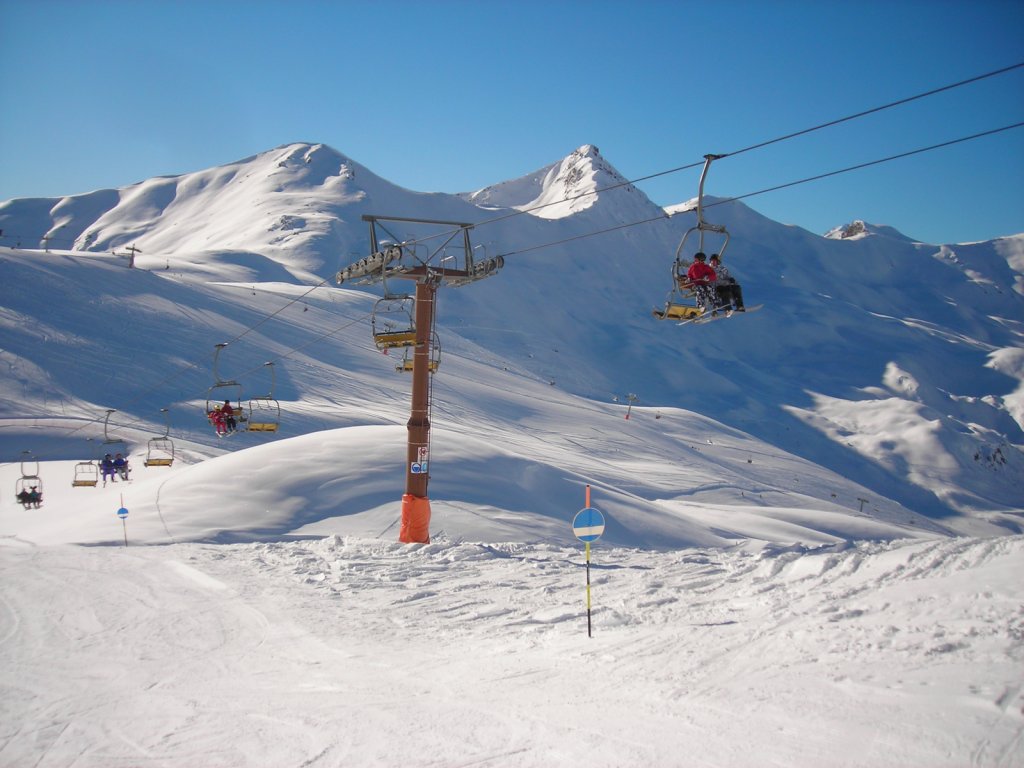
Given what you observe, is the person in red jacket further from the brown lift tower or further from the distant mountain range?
the distant mountain range

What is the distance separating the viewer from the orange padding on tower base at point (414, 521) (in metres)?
18.9

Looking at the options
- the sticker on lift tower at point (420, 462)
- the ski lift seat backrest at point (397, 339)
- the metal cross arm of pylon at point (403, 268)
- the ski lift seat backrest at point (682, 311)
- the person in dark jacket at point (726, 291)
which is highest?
the metal cross arm of pylon at point (403, 268)

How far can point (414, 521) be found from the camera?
18.9 meters

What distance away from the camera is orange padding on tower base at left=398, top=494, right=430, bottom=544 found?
18.9 m

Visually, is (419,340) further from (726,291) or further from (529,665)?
(529,665)

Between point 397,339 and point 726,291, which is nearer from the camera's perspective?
point 726,291

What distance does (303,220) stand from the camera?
136 metres

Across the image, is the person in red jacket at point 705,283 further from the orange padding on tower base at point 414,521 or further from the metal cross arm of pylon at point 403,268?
the orange padding on tower base at point 414,521

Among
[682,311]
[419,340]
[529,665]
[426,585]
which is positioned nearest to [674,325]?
[419,340]

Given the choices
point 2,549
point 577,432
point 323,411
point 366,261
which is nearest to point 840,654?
point 366,261

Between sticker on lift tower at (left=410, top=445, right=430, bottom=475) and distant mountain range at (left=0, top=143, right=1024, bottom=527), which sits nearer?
sticker on lift tower at (left=410, top=445, right=430, bottom=475)

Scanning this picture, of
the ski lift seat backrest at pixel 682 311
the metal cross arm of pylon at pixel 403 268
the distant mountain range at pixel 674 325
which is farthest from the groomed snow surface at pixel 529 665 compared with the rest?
the distant mountain range at pixel 674 325

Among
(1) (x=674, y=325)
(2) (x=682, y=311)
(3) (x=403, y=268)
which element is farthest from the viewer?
(1) (x=674, y=325)

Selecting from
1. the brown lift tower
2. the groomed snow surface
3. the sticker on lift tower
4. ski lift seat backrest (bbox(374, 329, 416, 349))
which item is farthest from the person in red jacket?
the sticker on lift tower
